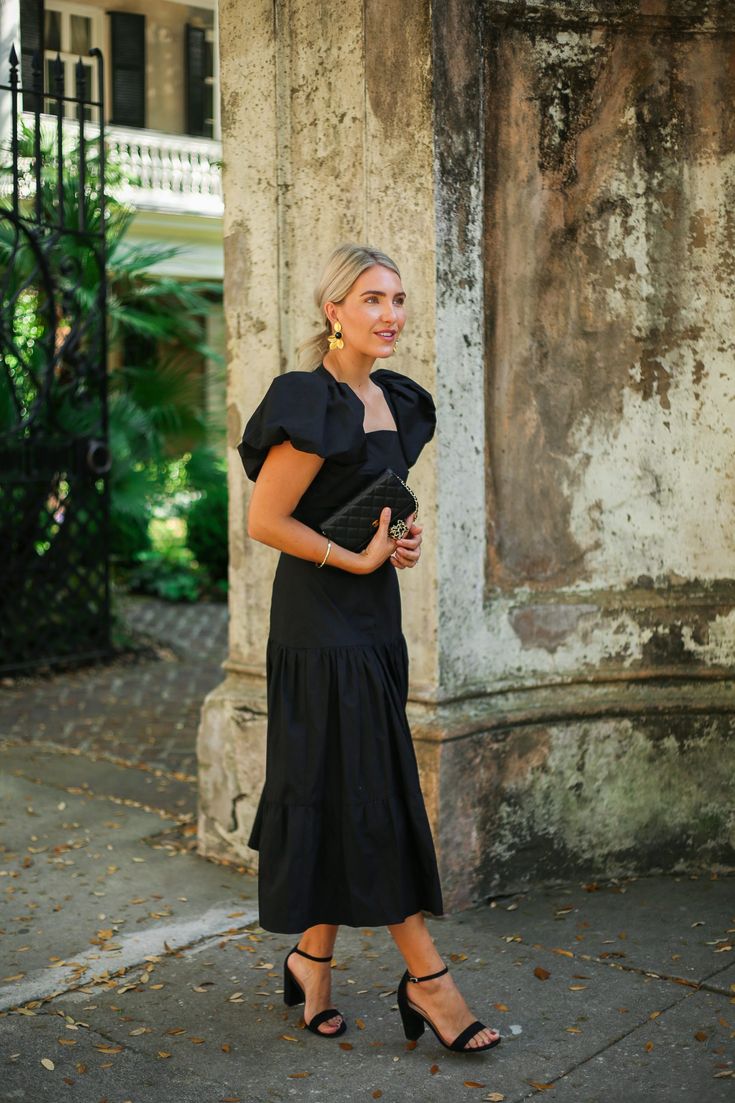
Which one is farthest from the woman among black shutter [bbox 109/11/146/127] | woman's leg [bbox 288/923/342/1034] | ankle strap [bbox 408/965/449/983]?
black shutter [bbox 109/11/146/127]

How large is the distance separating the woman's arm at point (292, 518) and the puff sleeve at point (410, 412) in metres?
0.28

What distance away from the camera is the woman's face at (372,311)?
315 cm

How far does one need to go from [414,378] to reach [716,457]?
116cm

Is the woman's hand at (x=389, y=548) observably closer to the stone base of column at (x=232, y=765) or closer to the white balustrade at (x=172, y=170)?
the stone base of column at (x=232, y=765)

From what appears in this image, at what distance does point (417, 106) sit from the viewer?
157 inches

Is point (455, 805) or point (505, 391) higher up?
point (505, 391)

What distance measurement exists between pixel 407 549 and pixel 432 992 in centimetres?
111

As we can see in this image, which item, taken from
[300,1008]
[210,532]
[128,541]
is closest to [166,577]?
[128,541]

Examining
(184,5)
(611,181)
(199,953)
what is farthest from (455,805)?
(184,5)

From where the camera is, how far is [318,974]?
11.2 ft

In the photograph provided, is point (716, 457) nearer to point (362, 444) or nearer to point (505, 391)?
point (505, 391)

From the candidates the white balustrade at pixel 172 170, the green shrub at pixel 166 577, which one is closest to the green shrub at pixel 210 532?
the green shrub at pixel 166 577

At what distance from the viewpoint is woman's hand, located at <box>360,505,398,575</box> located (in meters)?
3.18

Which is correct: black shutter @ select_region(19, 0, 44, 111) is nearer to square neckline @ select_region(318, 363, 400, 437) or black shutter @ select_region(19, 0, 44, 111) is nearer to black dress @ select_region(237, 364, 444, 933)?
square neckline @ select_region(318, 363, 400, 437)
